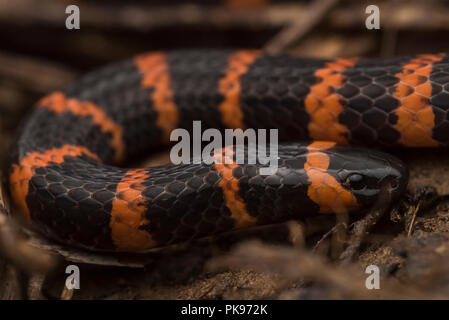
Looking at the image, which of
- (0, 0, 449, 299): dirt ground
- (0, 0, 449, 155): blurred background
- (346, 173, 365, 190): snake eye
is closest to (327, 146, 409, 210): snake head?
Answer: (346, 173, 365, 190): snake eye

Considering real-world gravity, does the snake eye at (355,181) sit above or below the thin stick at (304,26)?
below

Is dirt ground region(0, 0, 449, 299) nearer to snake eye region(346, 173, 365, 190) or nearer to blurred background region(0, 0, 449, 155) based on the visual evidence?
blurred background region(0, 0, 449, 155)

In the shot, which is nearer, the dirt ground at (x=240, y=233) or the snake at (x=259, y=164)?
the dirt ground at (x=240, y=233)

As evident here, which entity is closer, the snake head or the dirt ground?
the dirt ground

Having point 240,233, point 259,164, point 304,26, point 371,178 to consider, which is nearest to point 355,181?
point 371,178

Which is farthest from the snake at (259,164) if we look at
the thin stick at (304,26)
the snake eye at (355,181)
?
the thin stick at (304,26)

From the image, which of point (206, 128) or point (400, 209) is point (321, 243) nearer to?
point (400, 209)

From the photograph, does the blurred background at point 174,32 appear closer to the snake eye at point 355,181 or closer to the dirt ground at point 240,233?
A: the dirt ground at point 240,233

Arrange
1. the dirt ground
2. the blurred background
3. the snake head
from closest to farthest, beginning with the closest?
the dirt ground, the snake head, the blurred background
